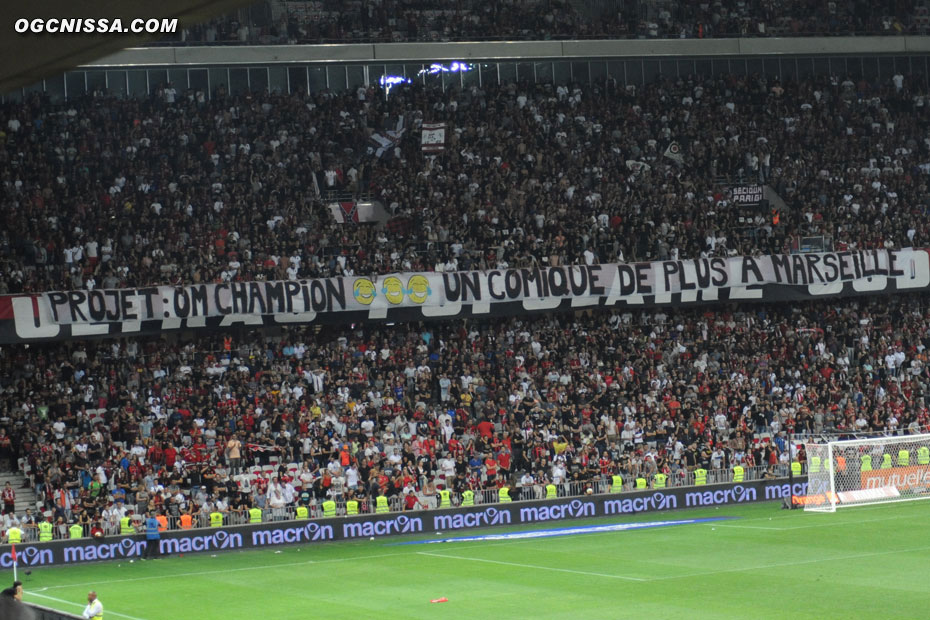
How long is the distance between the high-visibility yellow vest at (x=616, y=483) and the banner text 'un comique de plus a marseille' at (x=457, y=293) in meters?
6.66

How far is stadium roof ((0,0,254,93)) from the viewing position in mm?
5254

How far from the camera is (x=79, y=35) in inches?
219

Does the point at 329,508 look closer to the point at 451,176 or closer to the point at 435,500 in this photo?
the point at 435,500

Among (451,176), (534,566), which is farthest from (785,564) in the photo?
(451,176)

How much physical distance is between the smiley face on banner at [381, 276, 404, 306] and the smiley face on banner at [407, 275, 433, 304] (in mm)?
316

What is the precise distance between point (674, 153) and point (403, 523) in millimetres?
19868

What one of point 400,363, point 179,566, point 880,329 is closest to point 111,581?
point 179,566

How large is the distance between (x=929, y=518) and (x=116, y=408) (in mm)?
21466

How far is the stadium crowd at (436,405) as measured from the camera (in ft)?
114

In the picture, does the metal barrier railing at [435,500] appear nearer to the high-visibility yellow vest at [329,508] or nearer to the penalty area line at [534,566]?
the high-visibility yellow vest at [329,508]

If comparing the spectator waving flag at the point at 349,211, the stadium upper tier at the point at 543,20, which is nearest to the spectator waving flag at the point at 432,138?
the stadium upper tier at the point at 543,20

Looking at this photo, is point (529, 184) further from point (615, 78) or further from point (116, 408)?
point (116, 408)

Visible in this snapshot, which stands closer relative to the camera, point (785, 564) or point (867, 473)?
point (785, 564)

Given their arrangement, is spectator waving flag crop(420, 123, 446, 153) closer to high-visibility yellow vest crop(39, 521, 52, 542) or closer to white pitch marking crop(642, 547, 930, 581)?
high-visibility yellow vest crop(39, 521, 52, 542)
